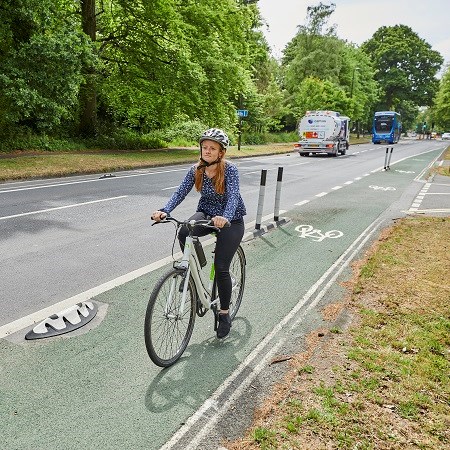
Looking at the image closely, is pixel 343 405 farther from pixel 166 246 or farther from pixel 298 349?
pixel 166 246

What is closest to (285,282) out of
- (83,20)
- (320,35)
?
(83,20)

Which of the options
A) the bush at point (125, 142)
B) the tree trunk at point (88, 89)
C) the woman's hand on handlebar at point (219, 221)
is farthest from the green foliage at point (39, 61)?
the woman's hand on handlebar at point (219, 221)

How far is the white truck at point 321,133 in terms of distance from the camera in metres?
30.5

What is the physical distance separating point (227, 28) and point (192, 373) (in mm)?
24229

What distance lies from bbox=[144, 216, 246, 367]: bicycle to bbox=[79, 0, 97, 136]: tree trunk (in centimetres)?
1838

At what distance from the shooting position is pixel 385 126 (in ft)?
175

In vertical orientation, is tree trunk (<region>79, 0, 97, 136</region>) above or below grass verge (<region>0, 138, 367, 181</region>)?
above

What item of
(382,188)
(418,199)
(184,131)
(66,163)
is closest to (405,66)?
(184,131)

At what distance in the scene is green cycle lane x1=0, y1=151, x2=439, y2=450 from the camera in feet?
8.96

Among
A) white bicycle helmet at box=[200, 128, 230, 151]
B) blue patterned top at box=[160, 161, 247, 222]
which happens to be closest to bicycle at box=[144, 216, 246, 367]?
blue patterned top at box=[160, 161, 247, 222]

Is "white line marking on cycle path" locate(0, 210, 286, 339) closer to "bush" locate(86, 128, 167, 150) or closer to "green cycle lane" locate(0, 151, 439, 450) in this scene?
"green cycle lane" locate(0, 151, 439, 450)

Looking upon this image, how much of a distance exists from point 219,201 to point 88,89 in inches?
836

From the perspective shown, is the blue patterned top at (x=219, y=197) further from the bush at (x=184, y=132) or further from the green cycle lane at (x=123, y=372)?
the bush at (x=184, y=132)

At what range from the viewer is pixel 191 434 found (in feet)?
9.00
